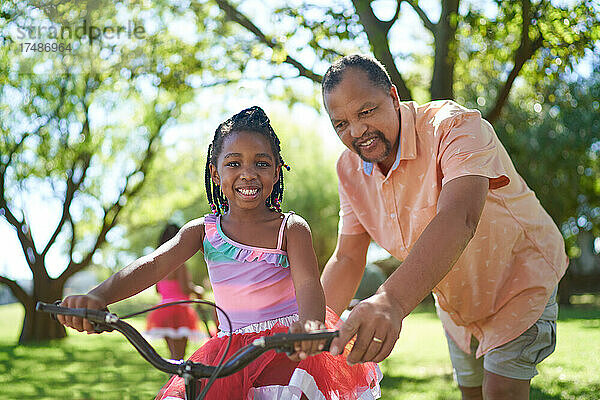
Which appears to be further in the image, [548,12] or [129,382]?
[129,382]

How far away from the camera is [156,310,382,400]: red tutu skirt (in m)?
2.27

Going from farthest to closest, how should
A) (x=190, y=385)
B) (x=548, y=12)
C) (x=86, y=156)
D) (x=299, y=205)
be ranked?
(x=299, y=205) → (x=86, y=156) → (x=548, y=12) → (x=190, y=385)

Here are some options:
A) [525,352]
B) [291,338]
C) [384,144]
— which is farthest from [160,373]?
[291,338]

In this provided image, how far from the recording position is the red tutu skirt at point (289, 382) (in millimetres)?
2271

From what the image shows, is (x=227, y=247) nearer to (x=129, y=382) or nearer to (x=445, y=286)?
(x=445, y=286)

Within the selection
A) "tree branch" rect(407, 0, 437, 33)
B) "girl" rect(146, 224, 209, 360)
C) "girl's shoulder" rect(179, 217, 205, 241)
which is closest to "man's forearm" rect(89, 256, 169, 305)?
"girl's shoulder" rect(179, 217, 205, 241)

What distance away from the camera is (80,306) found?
207cm

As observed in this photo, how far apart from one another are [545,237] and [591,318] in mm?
13133

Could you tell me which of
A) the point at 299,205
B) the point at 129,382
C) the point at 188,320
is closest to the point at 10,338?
→ the point at 129,382

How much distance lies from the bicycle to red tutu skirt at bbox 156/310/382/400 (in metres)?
0.32

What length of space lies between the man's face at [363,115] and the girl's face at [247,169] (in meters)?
0.49

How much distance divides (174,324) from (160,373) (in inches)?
72.6

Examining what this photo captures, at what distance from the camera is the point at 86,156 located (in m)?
15.5

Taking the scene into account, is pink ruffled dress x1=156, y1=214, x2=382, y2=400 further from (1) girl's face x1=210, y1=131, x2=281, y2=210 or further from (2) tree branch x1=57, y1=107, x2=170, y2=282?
(2) tree branch x1=57, y1=107, x2=170, y2=282
